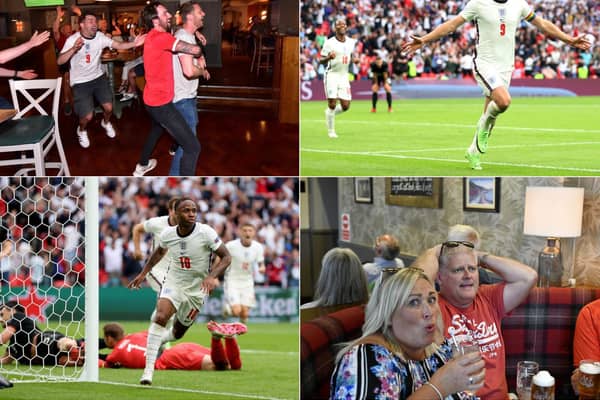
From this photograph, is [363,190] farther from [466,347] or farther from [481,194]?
[466,347]

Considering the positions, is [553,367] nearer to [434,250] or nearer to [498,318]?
[498,318]

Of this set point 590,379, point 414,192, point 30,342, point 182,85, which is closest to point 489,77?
point 414,192

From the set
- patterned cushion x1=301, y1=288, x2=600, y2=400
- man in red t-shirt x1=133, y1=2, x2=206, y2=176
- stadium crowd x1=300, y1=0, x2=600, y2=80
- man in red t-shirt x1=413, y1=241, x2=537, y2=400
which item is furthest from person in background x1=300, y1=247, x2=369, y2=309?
stadium crowd x1=300, y1=0, x2=600, y2=80

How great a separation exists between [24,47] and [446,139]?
389 cm

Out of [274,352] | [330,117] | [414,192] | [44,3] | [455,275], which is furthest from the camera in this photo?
[330,117]

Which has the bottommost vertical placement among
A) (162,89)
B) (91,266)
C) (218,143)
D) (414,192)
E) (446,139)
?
(91,266)

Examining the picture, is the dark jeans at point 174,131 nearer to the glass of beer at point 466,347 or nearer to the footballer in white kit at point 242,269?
the glass of beer at point 466,347

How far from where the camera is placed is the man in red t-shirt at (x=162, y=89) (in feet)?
12.9

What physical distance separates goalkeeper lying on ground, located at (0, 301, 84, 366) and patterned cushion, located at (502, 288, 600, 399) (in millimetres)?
2353

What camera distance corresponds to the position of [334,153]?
19.4 ft

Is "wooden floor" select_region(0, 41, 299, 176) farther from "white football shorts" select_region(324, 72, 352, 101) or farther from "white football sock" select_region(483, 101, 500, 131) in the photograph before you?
"white football shorts" select_region(324, 72, 352, 101)

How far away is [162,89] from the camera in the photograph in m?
4.02

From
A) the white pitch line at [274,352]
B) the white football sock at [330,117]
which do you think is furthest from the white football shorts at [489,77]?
the white pitch line at [274,352]

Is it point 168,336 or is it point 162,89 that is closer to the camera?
point 162,89
